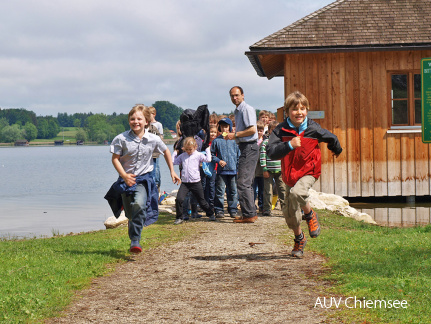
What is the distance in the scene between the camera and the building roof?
1527cm

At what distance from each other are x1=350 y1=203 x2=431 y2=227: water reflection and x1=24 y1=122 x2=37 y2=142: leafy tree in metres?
153

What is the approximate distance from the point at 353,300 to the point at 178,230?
5.24m

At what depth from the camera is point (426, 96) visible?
11.2 m

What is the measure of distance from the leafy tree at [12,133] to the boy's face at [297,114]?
524 feet

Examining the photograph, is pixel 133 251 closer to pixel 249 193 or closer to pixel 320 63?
pixel 249 193

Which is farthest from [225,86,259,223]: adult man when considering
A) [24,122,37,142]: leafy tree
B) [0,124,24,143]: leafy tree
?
[24,122,37,142]: leafy tree

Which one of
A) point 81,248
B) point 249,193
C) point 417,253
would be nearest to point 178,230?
point 249,193

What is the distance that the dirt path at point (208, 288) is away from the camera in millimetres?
5039

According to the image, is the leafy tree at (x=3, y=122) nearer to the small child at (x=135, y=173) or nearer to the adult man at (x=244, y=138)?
the adult man at (x=244, y=138)

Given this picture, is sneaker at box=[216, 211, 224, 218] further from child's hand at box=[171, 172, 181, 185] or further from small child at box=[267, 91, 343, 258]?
small child at box=[267, 91, 343, 258]

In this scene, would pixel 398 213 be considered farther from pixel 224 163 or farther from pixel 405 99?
pixel 224 163

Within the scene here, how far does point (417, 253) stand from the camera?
725 centimetres

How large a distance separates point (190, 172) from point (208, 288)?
5.00 metres

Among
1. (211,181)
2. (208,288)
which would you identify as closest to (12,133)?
(211,181)
